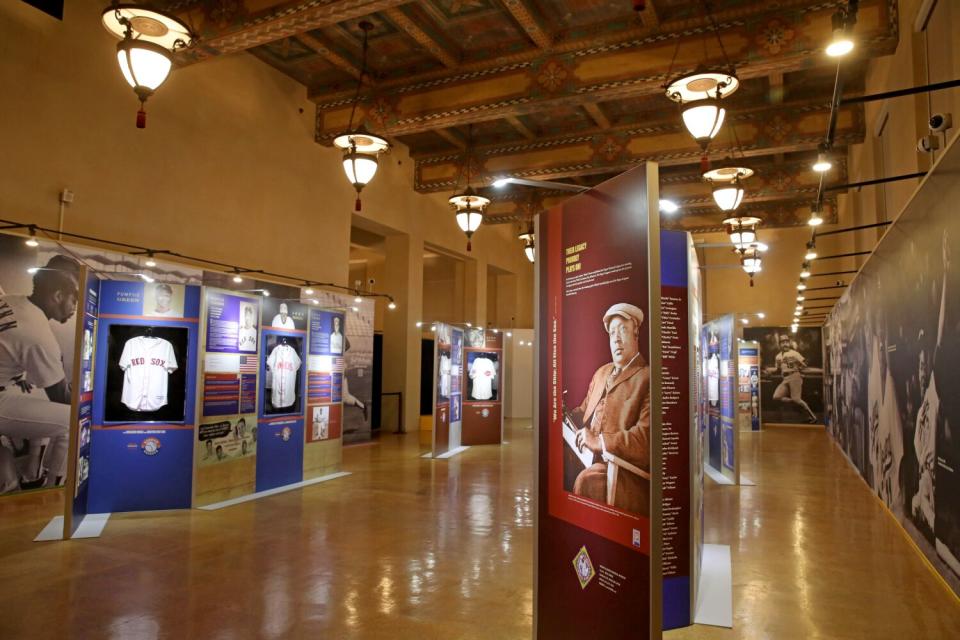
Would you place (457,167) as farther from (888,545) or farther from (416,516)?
(888,545)

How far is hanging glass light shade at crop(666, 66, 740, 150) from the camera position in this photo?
6.23 metres

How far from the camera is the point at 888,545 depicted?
262 inches

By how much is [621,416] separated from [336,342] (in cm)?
822

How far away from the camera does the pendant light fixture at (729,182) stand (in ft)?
28.6

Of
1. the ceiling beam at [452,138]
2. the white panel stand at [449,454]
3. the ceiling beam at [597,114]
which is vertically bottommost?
the white panel stand at [449,454]

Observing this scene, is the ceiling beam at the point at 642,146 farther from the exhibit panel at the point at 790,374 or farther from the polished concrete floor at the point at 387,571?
the exhibit panel at the point at 790,374

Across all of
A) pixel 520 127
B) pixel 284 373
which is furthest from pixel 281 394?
pixel 520 127

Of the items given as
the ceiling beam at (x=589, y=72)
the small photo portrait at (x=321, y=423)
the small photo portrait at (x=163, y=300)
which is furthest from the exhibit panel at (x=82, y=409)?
the ceiling beam at (x=589, y=72)

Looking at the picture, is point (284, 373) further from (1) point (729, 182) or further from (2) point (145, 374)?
(1) point (729, 182)

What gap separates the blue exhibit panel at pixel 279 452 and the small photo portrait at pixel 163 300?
2.13 m

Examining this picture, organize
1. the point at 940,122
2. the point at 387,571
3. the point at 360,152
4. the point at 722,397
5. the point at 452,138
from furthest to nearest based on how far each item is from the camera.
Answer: the point at 452,138, the point at 722,397, the point at 360,152, the point at 940,122, the point at 387,571

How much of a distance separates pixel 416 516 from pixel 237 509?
7.61 feet

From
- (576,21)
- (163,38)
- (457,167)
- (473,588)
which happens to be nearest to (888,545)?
(473,588)

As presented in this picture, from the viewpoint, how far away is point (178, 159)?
34.2 feet
